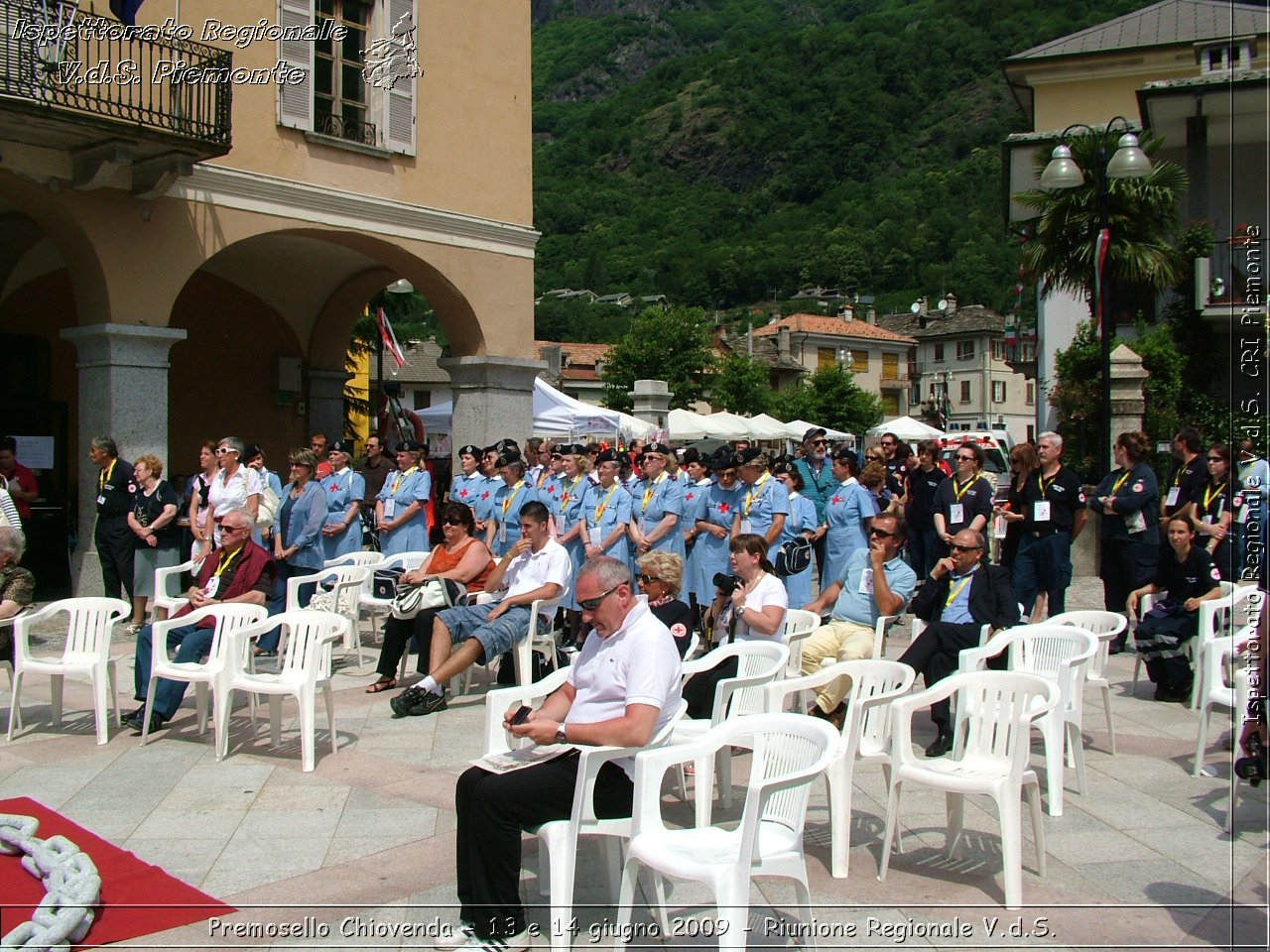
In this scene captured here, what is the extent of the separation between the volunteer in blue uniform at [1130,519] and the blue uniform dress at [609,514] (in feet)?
14.2

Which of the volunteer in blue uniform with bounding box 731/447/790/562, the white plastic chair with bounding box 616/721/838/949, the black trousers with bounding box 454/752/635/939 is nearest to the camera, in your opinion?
the white plastic chair with bounding box 616/721/838/949

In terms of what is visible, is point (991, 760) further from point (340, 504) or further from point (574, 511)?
point (340, 504)

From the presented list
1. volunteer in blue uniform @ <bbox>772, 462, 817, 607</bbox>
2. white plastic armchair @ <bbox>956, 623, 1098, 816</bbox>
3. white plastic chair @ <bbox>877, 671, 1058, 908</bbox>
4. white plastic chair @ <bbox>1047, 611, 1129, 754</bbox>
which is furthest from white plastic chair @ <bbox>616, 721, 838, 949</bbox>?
volunteer in blue uniform @ <bbox>772, 462, 817, 607</bbox>

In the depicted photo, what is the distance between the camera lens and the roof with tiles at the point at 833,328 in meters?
84.9

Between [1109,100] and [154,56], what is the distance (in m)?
27.7

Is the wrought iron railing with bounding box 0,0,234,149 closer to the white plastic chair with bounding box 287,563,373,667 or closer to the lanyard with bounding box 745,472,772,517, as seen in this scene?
the white plastic chair with bounding box 287,563,373,667

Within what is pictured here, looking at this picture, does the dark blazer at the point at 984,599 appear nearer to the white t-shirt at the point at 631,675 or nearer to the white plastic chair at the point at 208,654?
the white t-shirt at the point at 631,675

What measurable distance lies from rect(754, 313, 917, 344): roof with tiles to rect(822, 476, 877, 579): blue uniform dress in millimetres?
74292

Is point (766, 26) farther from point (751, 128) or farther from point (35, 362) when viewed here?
point (35, 362)

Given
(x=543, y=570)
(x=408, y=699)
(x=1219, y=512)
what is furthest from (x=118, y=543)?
(x=1219, y=512)

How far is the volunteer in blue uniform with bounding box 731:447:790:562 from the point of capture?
1020cm

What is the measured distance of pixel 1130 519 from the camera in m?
9.66

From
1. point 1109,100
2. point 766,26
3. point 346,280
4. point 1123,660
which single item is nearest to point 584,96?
point 766,26

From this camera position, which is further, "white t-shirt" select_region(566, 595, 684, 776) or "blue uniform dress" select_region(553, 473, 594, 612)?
"blue uniform dress" select_region(553, 473, 594, 612)
